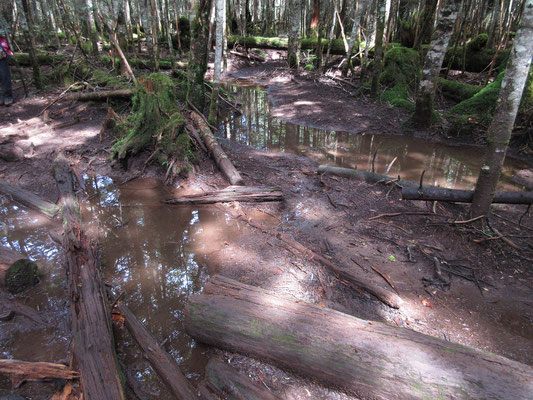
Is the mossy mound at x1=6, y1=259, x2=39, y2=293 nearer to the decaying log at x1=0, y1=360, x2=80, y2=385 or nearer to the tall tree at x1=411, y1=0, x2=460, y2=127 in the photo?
the decaying log at x1=0, y1=360, x2=80, y2=385

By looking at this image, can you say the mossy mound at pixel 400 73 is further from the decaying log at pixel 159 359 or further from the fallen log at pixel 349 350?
the decaying log at pixel 159 359

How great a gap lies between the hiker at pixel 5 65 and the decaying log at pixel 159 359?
9703mm

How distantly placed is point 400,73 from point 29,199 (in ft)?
44.8

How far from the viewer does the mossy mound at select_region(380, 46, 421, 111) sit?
40.9ft

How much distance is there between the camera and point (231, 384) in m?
2.69

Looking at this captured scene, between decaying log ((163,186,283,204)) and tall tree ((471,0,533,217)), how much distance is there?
321 centimetres

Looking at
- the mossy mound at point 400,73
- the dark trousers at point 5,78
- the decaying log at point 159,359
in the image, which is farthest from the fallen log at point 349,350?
the mossy mound at point 400,73

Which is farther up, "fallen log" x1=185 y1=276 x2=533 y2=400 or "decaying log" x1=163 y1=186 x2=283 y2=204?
"fallen log" x1=185 y1=276 x2=533 y2=400

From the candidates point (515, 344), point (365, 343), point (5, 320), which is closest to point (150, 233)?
point (5, 320)

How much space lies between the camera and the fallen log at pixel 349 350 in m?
2.28

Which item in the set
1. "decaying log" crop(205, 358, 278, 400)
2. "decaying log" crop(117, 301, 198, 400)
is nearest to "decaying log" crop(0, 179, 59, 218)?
"decaying log" crop(117, 301, 198, 400)

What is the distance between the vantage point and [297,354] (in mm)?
2645

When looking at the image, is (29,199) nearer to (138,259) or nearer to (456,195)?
(138,259)

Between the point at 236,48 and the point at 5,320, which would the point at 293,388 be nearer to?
the point at 5,320
